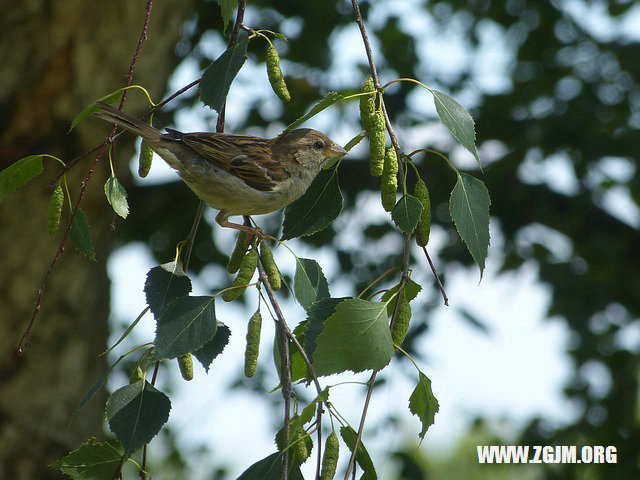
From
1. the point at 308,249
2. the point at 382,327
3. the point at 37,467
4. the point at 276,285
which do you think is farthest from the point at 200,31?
the point at 382,327

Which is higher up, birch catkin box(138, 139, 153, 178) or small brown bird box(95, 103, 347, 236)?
birch catkin box(138, 139, 153, 178)

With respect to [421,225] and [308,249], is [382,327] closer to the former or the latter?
[421,225]

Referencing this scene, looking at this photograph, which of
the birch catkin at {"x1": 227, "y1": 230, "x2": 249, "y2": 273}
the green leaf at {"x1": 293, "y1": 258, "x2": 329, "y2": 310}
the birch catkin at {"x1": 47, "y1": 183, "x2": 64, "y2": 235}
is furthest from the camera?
the birch catkin at {"x1": 227, "y1": 230, "x2": 249, "y2": 273}

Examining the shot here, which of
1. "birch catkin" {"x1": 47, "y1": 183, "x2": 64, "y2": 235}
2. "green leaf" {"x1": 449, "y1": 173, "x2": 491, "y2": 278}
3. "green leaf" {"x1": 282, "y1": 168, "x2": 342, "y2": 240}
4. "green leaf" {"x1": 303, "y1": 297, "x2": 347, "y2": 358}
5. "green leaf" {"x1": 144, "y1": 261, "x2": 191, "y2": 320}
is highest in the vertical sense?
"birch catkin" {"x1": 47, "y1": 183, "x2": 64, "y2": 235}

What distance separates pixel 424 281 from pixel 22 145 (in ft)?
9.30

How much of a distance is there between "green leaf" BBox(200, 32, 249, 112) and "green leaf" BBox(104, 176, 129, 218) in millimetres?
335

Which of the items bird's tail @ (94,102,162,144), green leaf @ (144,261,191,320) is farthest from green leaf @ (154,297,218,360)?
bird's tail @ (94,102,162,144)

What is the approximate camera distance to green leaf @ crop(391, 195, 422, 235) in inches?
71.4

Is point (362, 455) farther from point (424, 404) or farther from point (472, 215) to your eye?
point (472, 215)

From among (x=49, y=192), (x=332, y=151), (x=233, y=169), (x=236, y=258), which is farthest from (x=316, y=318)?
(x=49, y=192)

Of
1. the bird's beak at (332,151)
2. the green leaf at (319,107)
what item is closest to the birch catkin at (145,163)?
the green leaf at (319,107)

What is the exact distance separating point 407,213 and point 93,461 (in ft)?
3.15

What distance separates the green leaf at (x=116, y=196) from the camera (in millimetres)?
2016

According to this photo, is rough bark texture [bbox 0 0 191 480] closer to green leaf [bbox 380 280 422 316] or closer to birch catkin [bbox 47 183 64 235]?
birch catkin [bbox 47 183 64 235]
